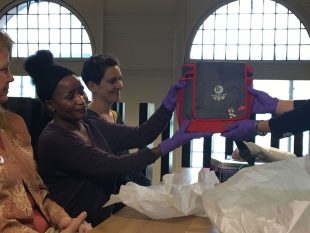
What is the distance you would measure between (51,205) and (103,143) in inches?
15.3

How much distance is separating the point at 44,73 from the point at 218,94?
0.68 meters

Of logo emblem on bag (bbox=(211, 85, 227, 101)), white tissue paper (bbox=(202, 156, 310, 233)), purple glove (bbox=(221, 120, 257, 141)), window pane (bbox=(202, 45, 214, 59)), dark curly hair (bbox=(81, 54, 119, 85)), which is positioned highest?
window pane (bbox=(202, 45, 214, 59))

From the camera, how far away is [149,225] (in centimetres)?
112

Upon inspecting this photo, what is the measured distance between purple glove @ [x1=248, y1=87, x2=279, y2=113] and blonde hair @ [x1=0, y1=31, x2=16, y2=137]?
0.73 m

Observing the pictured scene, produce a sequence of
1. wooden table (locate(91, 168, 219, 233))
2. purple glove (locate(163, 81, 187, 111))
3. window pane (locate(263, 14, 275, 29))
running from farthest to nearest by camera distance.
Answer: window pane (locate(263, 14, 275, 29))
purple glove (locate(163, 81, 187, 111))
wooden table (locate(91, 168, 219, 233))

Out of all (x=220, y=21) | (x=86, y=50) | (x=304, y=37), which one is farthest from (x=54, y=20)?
(x=304, y=37)

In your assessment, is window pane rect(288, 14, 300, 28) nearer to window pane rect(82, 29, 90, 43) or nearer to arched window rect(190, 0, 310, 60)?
arched window rect(190, 0, 310, 60)

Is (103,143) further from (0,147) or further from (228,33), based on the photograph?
(228,33)

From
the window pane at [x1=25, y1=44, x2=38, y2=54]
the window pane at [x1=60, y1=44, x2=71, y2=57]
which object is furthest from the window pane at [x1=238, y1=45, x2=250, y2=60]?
the window pane at [x1=25, y1=44, x2=38, y2=54]

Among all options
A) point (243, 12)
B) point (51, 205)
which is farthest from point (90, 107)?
point (243, 12)

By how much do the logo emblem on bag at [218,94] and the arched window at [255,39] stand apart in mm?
3625

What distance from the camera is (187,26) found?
4977 millimetres

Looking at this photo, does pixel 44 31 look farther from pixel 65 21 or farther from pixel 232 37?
pixel 232 37

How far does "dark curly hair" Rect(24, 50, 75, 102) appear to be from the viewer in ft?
5.11
